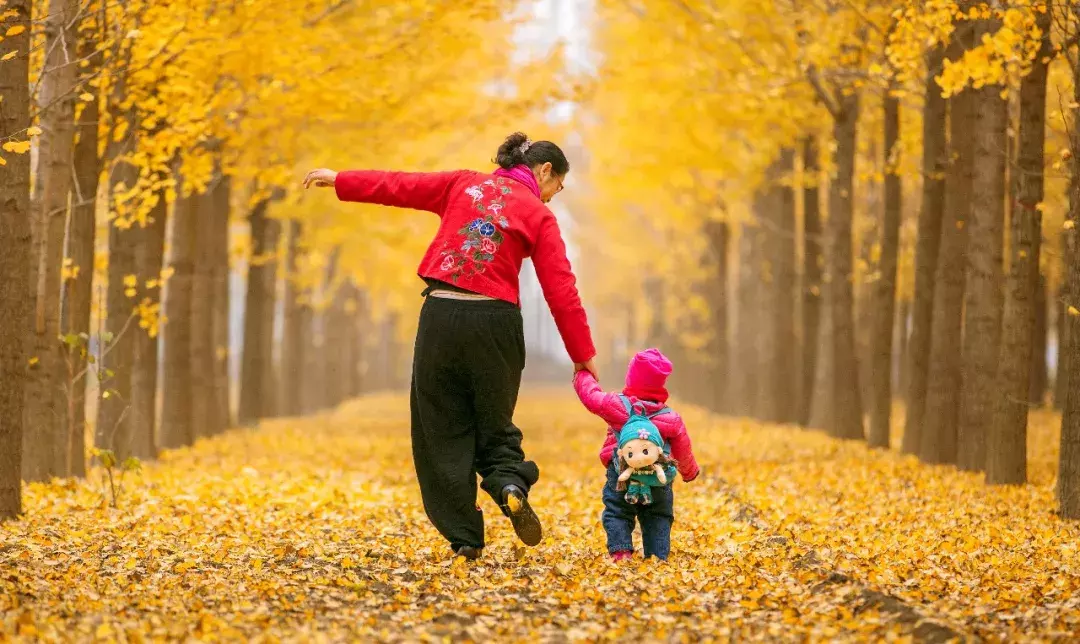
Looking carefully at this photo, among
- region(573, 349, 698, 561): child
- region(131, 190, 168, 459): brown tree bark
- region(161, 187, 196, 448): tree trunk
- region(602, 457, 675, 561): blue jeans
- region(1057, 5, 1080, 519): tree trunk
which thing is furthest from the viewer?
region(161, 187, 196, 448): tree trunk

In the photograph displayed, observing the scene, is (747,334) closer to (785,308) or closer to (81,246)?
(785,308)

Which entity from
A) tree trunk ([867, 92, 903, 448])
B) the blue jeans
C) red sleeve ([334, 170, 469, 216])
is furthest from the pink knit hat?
tree trunk ([867, 92, 903, 448])

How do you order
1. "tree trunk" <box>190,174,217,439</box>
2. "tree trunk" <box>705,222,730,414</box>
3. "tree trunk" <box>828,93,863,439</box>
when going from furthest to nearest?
"tree trunk" <box>705,222,730,414</box>
"tree trunk" <box>190,174,217,439</box>
"tree trunk" <box>828,93,863,439</box>

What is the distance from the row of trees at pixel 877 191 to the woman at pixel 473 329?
421 centimetres

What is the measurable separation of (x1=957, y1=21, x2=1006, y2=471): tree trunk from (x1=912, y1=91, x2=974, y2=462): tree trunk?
2.36 ft

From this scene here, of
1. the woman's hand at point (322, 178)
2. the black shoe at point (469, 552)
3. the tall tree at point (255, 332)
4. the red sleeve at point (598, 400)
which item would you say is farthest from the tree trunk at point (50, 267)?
the tall tree at point (255, 332)

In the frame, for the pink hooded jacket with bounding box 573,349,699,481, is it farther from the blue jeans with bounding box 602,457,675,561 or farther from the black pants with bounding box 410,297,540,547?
the black pants with bounding box 410,297,540,547

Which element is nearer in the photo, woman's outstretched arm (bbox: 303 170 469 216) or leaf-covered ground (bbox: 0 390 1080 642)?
leaf-covered ground (bbox: 0 390 1080 642)

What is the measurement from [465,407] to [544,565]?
1.02m

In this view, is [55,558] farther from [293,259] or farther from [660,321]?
[660,321]

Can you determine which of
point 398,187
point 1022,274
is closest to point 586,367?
point 398,187

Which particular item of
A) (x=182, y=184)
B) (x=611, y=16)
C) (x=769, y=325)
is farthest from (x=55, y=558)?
(x=611, y=16)

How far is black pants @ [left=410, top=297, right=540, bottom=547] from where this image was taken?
20.9ft

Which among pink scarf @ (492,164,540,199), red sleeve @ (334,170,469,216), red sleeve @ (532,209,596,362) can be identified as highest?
pink scarf @ (492,164,540,199)
